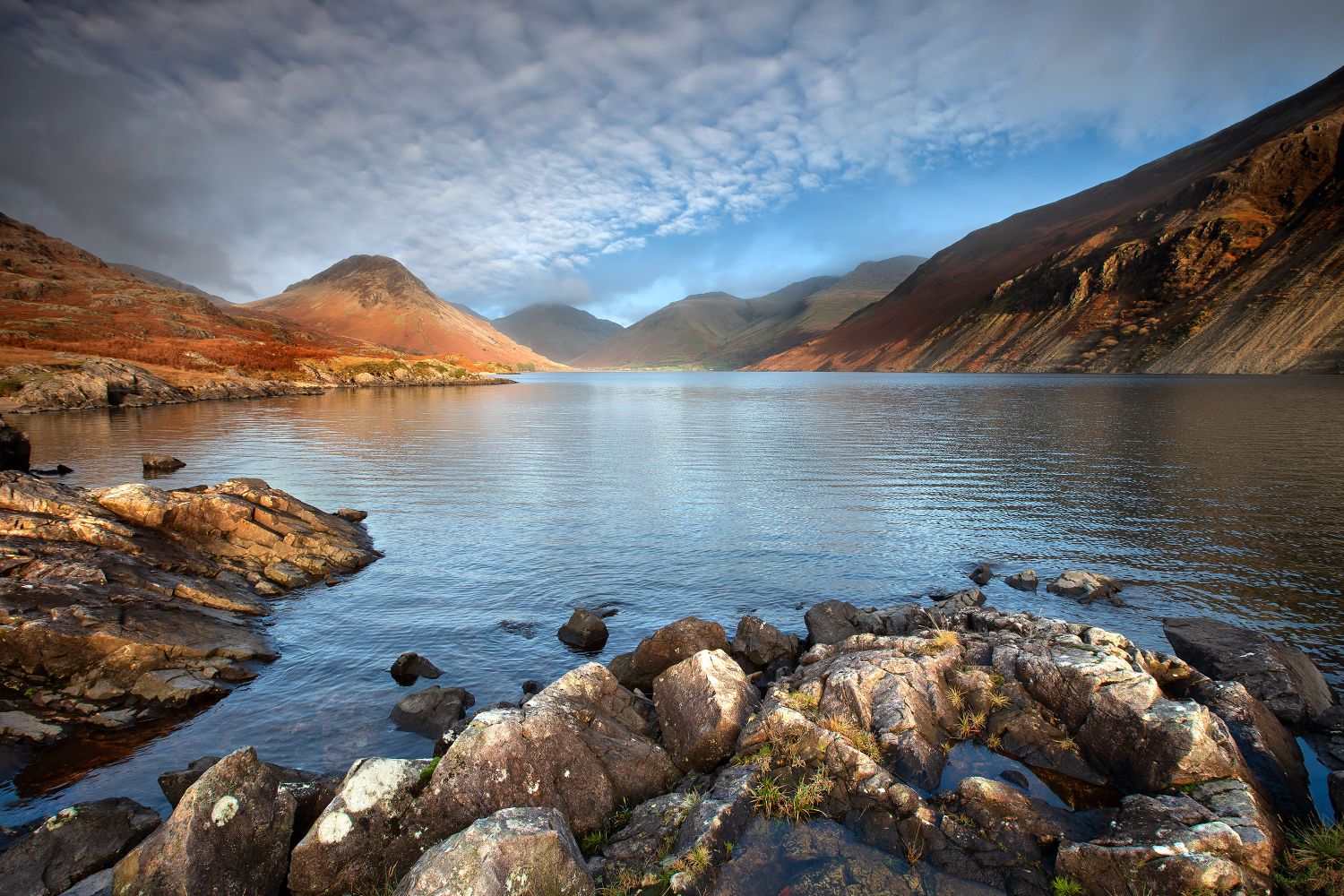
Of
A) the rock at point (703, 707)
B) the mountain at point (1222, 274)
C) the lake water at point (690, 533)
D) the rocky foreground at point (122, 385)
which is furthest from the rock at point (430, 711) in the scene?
the mountain at point (1222, 274)

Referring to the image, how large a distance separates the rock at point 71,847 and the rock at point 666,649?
827 cm

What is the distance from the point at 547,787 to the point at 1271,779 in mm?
10758

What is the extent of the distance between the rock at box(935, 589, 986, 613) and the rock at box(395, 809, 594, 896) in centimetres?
1295

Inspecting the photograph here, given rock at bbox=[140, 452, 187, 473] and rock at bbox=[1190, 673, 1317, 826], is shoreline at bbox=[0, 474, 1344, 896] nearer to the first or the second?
rock at bbox=[1190, 673, 1317, 826]

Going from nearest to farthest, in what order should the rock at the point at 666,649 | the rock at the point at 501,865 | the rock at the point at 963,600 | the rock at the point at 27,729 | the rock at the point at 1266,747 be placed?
the rock at the point at 501,865, the rock at the point at 1266,747, the rock at the point at 27,729, the rock at the point at 666,649, the rock at the point at 963,600

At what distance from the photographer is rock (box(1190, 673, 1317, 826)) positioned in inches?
352

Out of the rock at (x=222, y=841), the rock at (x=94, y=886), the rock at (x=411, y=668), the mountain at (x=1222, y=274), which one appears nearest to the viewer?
the rock at (x=222, y=841)

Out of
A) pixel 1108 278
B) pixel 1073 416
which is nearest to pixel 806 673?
pixel 1073 416

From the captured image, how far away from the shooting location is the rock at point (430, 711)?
12320 mm

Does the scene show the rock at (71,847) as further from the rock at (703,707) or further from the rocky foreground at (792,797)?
the rock at (703,707)

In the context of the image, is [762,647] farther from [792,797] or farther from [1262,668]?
[1262,668]

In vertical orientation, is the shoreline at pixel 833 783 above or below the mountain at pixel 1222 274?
below

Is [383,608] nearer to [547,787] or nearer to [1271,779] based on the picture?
[547,787]

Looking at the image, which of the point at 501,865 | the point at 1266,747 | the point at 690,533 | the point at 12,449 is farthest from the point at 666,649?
the point at 12,449
